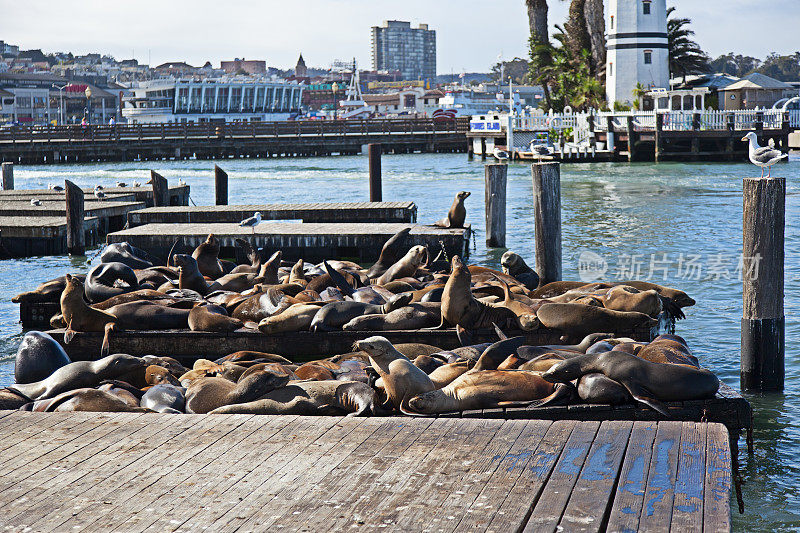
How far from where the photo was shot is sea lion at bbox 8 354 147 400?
5.46 metres

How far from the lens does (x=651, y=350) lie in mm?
5406

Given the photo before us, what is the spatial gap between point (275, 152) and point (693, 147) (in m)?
23.3

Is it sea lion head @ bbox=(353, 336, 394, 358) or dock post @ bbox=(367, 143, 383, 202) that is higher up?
dock post @ bbox=(367, 143, 383, 202)

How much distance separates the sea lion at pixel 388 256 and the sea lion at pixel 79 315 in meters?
3.26

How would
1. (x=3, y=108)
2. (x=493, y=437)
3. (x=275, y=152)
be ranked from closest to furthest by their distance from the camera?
(x=493, y=437) → (x=275, y=152) → (x=3, y=108)

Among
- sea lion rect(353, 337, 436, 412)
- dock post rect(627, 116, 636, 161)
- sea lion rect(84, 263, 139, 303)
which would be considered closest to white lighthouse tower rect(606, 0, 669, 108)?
dock post rect(627, 116, 636, 161)

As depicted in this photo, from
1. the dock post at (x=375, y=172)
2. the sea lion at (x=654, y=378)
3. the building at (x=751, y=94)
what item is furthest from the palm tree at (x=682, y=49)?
the sea lion at (x=654, y=378)

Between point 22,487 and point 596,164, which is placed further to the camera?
point 596,164

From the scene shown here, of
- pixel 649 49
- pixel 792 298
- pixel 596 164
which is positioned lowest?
pixel 792 298

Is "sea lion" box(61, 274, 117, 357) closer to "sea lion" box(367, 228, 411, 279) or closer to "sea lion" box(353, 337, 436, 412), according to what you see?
"sea lion" box(353, 337, 436, 412)

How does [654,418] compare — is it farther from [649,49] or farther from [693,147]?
[649,49]

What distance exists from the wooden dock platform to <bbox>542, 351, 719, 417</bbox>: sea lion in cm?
671

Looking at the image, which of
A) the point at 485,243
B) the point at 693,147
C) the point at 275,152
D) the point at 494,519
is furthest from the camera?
the point at 275,152

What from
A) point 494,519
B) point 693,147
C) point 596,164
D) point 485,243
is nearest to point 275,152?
point 596,164
